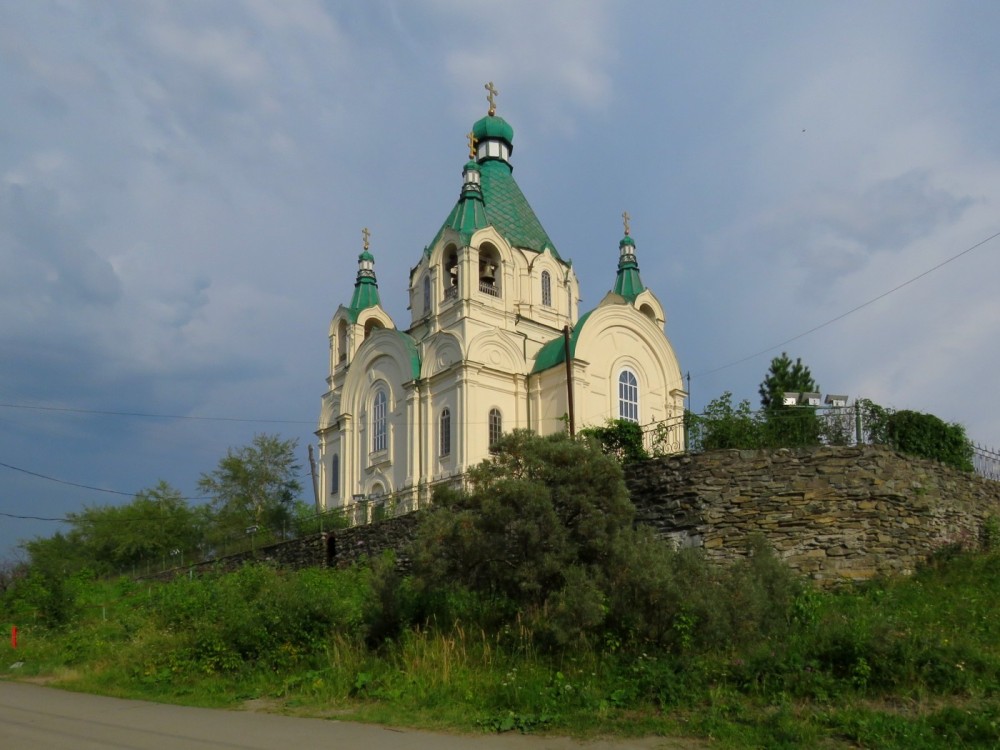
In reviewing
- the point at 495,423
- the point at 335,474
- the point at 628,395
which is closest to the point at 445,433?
the point at 495,423

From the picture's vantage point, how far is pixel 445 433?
2931 centimetres

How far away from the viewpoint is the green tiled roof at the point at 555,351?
2847 centimetres

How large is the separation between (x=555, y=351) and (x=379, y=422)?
7.03 meters

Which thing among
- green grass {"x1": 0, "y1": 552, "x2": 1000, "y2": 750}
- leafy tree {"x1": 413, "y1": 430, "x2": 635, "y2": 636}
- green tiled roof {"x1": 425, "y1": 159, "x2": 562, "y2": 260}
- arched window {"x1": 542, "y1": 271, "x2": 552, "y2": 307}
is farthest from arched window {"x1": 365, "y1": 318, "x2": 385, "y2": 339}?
leafy tree {"x1": 413, "y1": 430, "x2": 635, "y2": 636}

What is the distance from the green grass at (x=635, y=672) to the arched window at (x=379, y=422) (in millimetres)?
16833

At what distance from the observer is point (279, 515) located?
3809 centimetres

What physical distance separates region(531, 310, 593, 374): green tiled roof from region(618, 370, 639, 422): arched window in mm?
2315

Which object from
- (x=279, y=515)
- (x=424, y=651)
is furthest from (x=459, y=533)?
(x=279, y=515)

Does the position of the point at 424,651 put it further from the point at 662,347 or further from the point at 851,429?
the point at 662,347

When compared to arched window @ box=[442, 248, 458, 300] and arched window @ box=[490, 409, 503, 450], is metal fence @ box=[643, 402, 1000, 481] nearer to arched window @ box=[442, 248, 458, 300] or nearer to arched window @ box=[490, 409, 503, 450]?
arched window @ box=[490, 409, 503, 450]

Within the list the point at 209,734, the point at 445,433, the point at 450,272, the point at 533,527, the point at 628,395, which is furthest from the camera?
the point at 450,272

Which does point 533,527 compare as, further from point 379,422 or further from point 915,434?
point 379,422

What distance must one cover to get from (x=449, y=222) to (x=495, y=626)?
75.4ft

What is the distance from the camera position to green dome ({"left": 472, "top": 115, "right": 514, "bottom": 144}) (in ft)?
121
